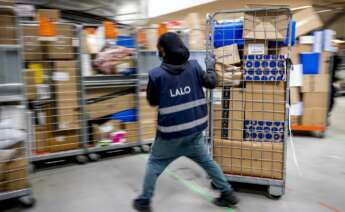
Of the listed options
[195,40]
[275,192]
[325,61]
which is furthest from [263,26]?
[325,61]

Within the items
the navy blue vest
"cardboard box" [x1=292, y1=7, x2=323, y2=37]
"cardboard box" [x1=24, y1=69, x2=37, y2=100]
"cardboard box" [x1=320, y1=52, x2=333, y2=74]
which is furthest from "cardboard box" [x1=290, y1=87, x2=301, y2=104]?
"cardboard box" [x1=24, y1=69, x2=37, y2=100]

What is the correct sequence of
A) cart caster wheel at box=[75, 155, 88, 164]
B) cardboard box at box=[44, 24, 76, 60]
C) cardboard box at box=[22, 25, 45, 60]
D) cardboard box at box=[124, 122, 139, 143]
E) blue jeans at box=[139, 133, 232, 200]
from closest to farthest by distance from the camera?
blue jeans at box=[139, 133, 232, 200] → cardboard box at box=[22, 25, 45, 60] → cardboard box at box=[44, 24, 76, 60] → cart caster wheel at box=[75, 155, 88, 164] → cardboard box at box=[124, 122, 139, 143]

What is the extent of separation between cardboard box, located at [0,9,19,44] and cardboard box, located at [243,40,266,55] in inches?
75.2

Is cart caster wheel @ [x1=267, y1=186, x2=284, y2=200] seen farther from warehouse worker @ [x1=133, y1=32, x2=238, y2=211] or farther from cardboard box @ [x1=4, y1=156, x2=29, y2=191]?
cardboard box @ [x1=4, y1=156, x2=29, y2=191]

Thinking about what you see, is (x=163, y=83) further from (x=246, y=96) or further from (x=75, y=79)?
(x=75, y=79)

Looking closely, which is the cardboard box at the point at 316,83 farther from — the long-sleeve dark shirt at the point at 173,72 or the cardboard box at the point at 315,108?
the long-sleeve dark shirt at the point at 173,72

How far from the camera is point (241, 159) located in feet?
9.74

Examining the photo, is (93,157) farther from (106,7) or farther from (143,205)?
(106,7)

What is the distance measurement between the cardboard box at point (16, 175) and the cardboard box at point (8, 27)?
3.11 ft

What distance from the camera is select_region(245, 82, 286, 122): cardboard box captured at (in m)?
2.82

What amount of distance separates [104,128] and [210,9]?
15.5ft

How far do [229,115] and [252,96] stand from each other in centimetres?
27

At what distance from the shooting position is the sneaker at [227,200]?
8.79ft

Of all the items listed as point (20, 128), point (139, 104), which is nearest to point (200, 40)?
point (139, 104)
